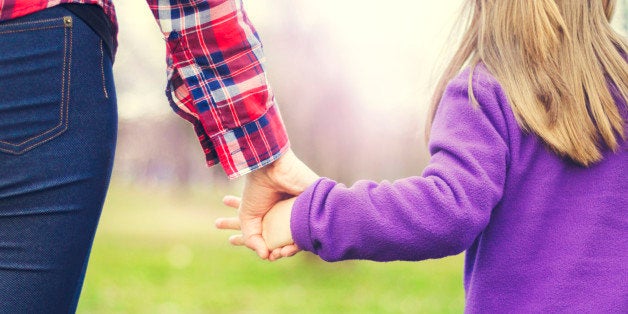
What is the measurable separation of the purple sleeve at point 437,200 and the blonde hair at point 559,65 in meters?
0.05

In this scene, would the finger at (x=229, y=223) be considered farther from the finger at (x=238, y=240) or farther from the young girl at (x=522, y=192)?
the young girl at (x=522, y=192)

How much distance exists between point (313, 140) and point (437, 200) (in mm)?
5719

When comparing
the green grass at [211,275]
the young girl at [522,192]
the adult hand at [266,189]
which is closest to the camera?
the young girl at [522,192]

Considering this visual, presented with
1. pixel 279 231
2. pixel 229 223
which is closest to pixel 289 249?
pixel 279 231

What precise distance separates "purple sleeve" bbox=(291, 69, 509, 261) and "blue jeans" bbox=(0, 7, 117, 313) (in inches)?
17.6

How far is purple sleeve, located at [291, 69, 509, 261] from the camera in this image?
1533 mm

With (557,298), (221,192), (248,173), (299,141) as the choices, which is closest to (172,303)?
(299,141)

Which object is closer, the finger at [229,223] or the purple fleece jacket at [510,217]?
the purple fleece jacket at [510,217]

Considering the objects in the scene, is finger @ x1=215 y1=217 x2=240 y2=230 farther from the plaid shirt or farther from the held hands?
the plaid shirt

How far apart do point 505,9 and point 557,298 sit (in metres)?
0.60

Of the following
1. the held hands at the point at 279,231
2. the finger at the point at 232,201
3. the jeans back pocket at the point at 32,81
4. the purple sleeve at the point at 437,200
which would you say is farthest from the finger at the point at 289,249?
the jeans back pocket at the point at 32,81

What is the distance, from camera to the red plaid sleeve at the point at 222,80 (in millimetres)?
1663

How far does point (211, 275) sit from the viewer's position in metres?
7.06

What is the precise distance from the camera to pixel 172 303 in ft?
19.5
